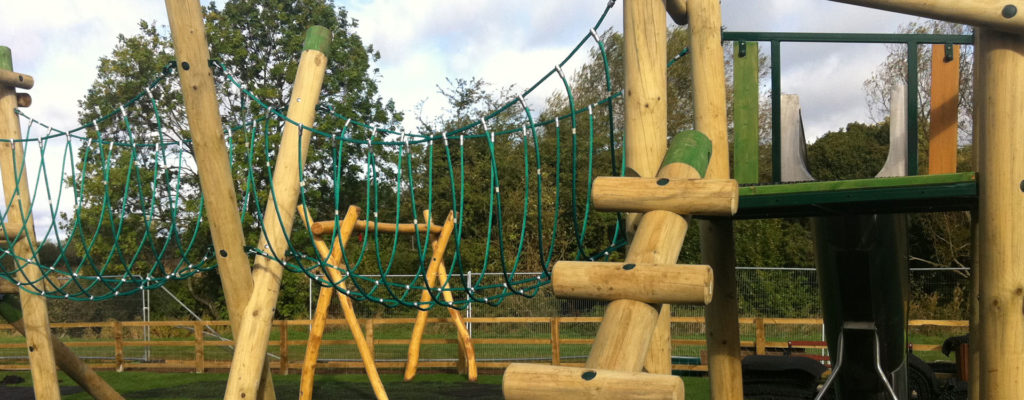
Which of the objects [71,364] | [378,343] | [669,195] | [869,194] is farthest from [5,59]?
[378,343]

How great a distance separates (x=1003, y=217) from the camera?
106 inches

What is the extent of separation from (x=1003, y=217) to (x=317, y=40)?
2972 millimetres

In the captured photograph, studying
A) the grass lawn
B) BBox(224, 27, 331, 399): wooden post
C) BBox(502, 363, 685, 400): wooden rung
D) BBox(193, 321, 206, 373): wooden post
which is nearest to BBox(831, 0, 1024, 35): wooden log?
BBox(502, 363, 685, 400): wooden rung

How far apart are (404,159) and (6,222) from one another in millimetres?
15350

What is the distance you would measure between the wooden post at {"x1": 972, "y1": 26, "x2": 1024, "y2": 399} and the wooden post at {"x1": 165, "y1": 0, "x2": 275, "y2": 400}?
3.06 meters

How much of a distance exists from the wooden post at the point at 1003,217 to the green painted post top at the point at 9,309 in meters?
6.22

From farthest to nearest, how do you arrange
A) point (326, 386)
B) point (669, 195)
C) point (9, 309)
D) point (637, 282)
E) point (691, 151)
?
1. point (326, 386)
2. point (9, 309)
3. point (691, 151)
4. point (669, 195)
5. point (637, 282)

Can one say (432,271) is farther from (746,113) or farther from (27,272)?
(746,113)

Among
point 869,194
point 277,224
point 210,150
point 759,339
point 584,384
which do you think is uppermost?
point 210,150

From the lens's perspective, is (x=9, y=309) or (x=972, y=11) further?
(x=9, y=309)

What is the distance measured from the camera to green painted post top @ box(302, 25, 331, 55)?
4051mm

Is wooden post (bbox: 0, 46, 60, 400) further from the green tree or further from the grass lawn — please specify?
the green tree

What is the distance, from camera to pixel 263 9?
22.1 m

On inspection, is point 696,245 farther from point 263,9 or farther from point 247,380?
point 247,380
